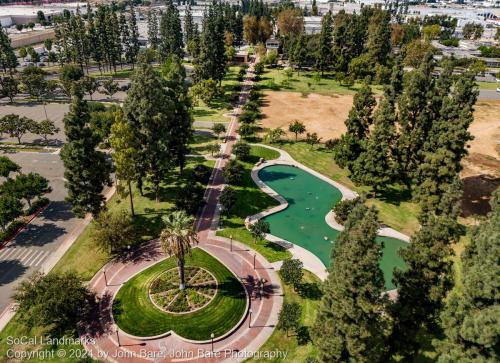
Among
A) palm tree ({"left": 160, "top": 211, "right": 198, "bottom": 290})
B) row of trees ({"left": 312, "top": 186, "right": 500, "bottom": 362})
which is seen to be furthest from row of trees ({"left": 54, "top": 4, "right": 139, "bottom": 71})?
row of trees ({"left": 312, "top": 186, "right": 500, "bottom": 362})

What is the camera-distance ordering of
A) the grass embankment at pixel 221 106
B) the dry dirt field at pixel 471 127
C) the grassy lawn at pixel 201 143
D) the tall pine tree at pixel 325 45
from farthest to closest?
the tall pine tree at pixel 325 45
the grass embankment at pixel 221 106
the grassy lawn at pixel 201 143
the dry dirt field at pixel 471 127

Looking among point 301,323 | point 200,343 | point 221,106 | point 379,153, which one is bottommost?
point 301,323

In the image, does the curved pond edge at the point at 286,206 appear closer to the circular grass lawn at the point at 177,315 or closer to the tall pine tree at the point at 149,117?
the circular grass lawn at the point at 177,315

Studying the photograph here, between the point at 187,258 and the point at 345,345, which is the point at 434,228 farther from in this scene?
the point at 187,258

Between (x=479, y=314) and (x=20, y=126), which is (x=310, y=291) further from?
(x=20, y=126)

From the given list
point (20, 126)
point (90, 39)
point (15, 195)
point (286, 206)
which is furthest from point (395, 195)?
point (90, 39)

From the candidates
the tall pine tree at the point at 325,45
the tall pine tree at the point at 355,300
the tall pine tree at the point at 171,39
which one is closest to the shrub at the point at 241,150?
the tall pine tree at the point at 355,300
